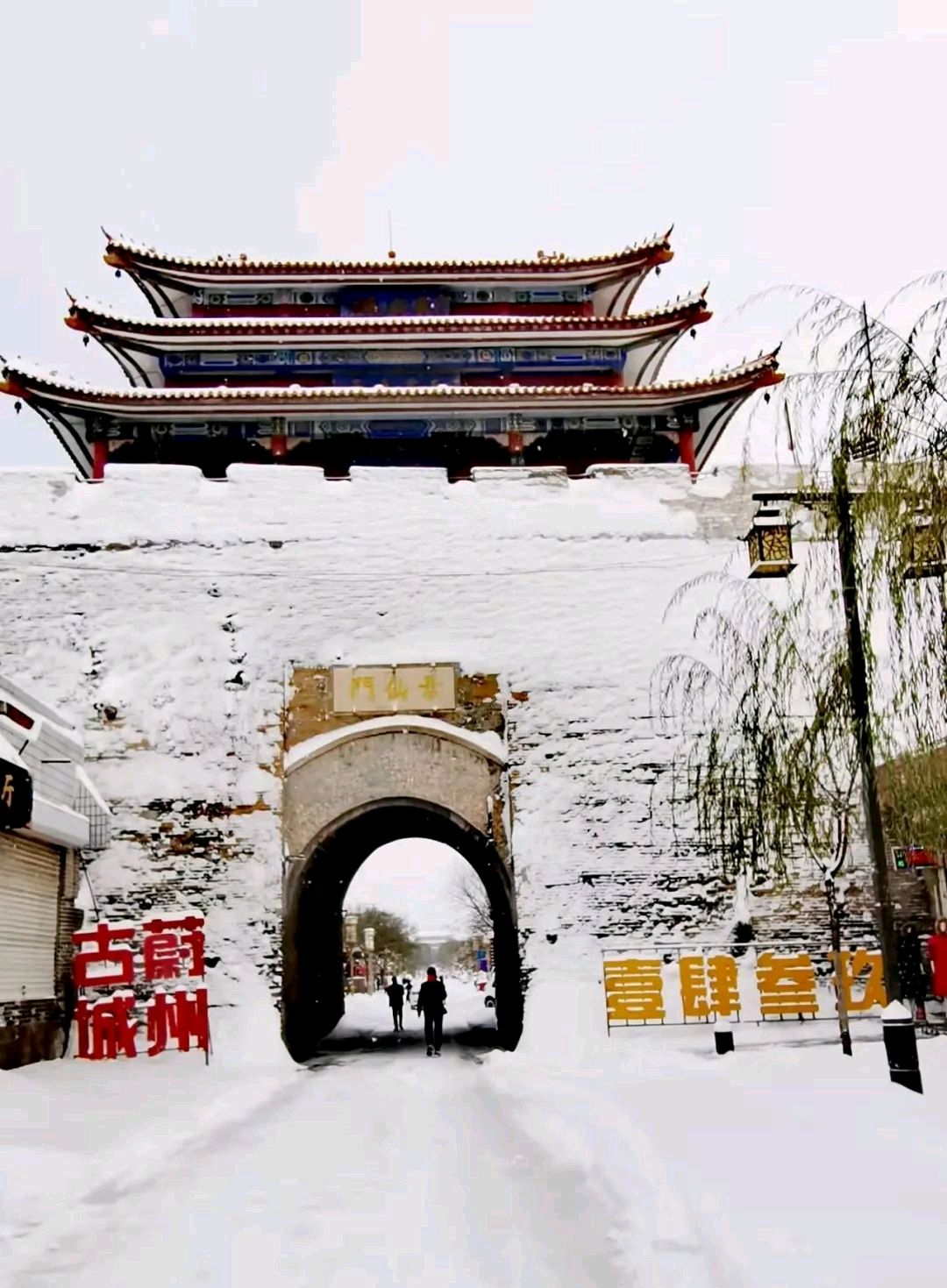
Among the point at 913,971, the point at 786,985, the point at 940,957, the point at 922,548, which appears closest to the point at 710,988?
the point at 786,985

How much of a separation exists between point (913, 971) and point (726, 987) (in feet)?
5.52

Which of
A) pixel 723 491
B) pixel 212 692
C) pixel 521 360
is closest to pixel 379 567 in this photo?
pixel 212 692

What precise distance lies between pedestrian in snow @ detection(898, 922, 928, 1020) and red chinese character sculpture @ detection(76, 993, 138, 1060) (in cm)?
642

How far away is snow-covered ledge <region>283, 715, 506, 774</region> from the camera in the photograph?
11.8 meters

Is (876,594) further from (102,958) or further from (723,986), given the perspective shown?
(102,958)

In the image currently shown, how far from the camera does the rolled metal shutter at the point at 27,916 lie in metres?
9.37

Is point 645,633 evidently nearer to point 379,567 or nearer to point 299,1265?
point 379,567

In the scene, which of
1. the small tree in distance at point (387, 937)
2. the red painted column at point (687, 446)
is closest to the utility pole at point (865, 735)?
the red painted column at point (687, 446)

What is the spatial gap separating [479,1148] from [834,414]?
3768 mm

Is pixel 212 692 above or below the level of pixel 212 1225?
above

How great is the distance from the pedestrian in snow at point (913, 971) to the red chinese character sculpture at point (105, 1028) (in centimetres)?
642

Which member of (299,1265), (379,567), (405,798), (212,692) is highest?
(379,567)

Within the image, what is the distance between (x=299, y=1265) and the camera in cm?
373

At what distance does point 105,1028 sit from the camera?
10461 mm
